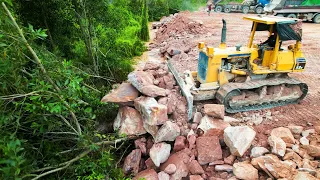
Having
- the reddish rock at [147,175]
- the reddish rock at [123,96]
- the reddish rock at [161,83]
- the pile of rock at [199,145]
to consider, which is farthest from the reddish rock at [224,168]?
the reddish rock at [161,83]

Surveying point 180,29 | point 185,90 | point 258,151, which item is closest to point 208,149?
point 258,151

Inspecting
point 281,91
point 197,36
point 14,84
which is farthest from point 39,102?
point 197,36

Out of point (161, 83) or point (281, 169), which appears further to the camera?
point (161, 83)

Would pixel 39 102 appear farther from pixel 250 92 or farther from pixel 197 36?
pixel 197 36

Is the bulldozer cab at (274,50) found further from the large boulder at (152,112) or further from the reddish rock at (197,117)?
the large boulder at (152,112)

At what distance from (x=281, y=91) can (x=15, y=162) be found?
552 centimetres

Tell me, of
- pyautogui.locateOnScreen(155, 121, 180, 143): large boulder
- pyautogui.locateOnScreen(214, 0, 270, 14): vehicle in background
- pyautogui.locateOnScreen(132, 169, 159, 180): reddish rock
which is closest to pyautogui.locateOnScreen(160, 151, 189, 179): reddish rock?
pyautogui.locateOnScreen(132, 169, 159, 180): reddish rock

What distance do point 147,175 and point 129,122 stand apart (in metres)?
1.33

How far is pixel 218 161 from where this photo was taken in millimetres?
4469

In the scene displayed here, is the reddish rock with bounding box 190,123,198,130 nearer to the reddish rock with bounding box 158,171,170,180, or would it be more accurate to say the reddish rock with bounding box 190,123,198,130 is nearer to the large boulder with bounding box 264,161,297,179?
the reddish rock with bounding box 158,171,170,180

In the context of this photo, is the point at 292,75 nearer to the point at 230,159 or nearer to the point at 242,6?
the point at 230,159

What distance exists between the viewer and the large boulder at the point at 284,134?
451cm

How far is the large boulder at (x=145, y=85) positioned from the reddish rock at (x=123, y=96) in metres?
0.16

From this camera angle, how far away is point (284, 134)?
15.1 feet
